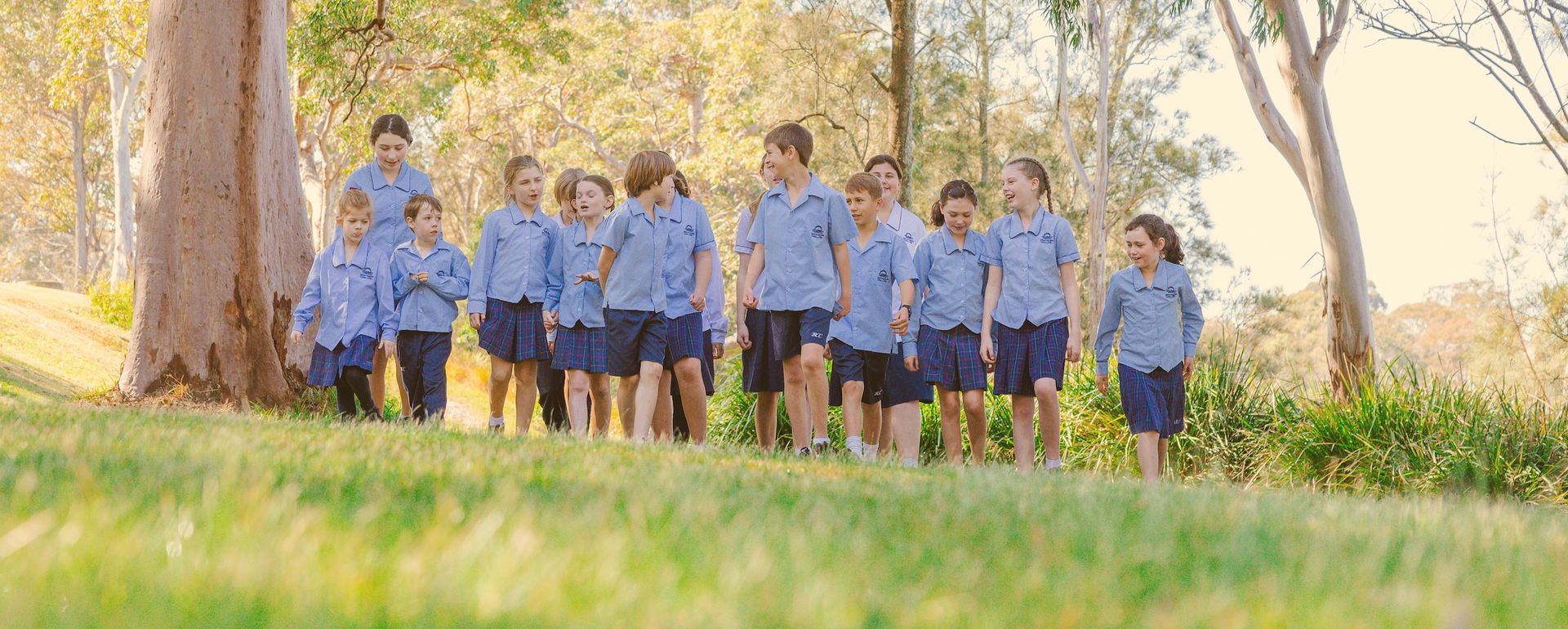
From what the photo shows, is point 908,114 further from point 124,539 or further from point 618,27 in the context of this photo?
point 618,27

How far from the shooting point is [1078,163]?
1155 inches

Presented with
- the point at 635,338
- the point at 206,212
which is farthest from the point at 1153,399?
the point at 206,212

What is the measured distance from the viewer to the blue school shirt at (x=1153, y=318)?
25.8 feet

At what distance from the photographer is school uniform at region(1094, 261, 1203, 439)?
308 inches

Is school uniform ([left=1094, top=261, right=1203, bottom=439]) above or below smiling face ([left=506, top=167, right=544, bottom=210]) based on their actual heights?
below

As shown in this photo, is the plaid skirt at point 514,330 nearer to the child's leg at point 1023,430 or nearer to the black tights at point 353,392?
the black tights at point 353,392

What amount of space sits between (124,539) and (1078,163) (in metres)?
28.6

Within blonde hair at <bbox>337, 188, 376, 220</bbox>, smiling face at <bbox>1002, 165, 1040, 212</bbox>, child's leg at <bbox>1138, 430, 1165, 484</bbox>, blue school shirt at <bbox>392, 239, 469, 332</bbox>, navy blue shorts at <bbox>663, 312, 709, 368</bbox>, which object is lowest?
child's leg at <bbox>1138, 430, 1165, 484</bbox>

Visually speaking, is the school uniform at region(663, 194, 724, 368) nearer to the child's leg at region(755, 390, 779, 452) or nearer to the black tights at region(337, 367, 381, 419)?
the child's leg at region(755, 390, 779, 452)

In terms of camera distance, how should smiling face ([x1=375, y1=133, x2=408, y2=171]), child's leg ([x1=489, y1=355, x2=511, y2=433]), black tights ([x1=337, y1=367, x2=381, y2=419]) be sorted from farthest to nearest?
smiling face ([x1=375, y1=133, x2=408, y2=171]) < child's leg ([x1=489, y1=355, x2=511, y2=433]) < black tights ([x1=337, y1=367, x2=381, y2=419])

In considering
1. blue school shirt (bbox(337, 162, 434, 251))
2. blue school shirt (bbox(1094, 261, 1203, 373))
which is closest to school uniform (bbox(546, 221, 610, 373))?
blue school shirt (bbox(337, 162, 434, 251))

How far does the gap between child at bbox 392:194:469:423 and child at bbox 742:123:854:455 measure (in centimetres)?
227

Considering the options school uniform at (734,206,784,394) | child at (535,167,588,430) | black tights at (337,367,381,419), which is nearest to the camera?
school uniform at (734,206,784,394)

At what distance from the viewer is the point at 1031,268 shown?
7855mm
